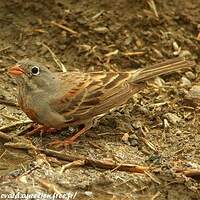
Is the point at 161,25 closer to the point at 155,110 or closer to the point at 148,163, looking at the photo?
the point at 155,110

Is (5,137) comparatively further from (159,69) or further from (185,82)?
(185,82)

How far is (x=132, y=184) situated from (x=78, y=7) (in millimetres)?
3560

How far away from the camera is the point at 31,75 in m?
7.03

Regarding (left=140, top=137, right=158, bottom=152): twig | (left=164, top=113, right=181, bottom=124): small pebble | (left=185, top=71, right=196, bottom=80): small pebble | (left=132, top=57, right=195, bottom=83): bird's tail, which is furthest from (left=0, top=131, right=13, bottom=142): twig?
(left=185, top=71, right=196, bottom=80): small pebble

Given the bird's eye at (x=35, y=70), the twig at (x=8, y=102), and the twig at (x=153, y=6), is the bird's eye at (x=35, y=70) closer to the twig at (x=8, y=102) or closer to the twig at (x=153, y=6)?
the twig at (x=8, y=102)


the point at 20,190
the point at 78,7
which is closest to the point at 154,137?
the point at 20,190

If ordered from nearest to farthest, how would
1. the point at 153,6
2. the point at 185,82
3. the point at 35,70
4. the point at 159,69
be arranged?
the point at 35,70 → the point at 159,69 → the point at 185,82 → the point at 153,6

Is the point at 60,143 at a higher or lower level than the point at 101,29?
lower

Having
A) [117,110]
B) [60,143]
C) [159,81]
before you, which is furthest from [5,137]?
[159,81]

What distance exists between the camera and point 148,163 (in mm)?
A: 6750

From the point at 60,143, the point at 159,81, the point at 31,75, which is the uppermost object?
the point at 31,75

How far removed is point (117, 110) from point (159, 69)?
67cm

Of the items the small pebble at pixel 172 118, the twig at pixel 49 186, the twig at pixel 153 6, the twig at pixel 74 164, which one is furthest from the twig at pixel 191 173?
the twig at pixel 153 6

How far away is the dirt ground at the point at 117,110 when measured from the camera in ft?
20.7
